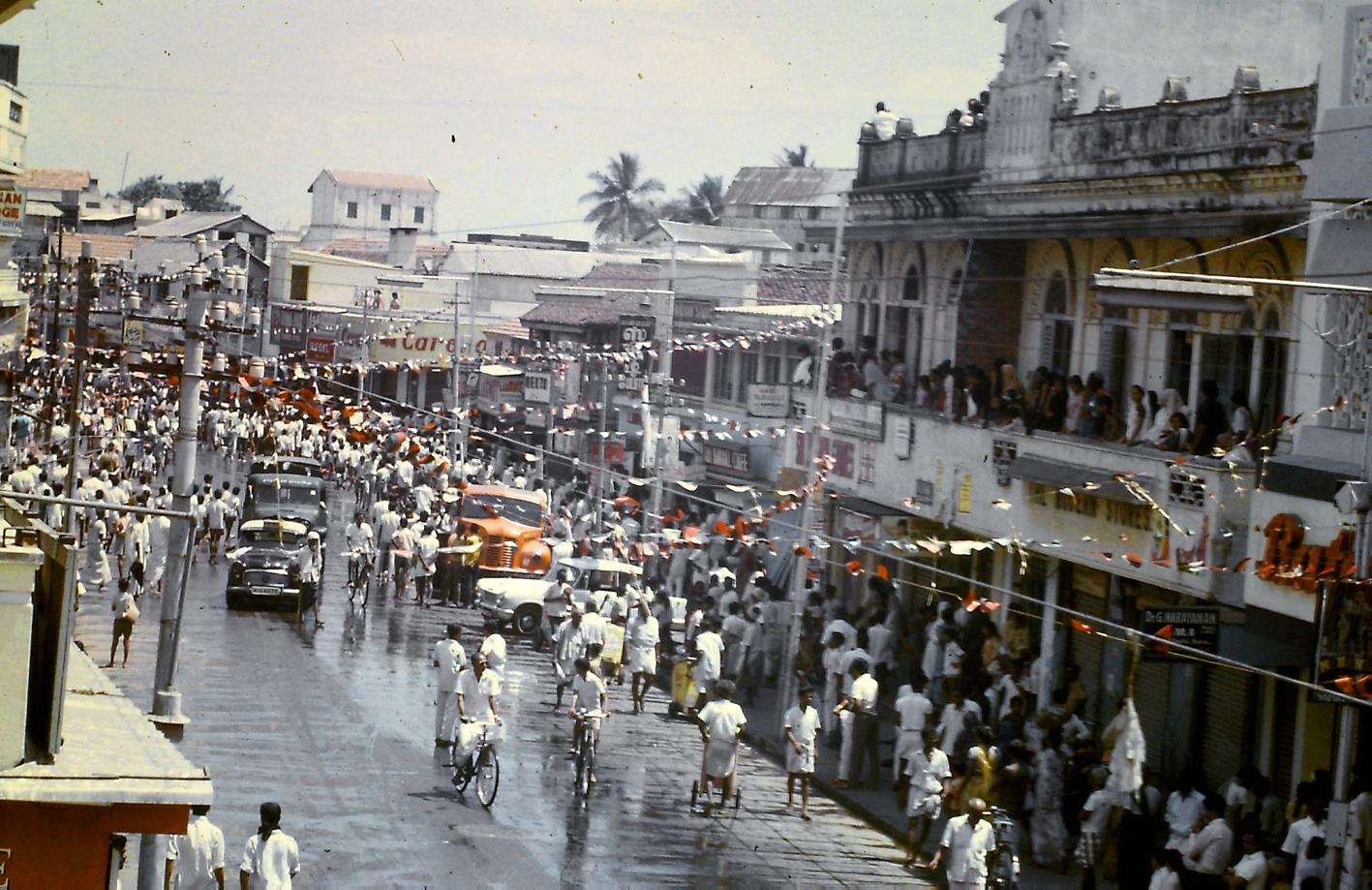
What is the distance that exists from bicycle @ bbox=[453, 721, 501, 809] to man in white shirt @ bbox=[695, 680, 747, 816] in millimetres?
2278

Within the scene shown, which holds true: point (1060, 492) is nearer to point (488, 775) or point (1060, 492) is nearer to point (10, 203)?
point (488, 775)

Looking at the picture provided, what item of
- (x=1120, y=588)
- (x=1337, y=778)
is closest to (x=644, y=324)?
(x=1120, y=588)

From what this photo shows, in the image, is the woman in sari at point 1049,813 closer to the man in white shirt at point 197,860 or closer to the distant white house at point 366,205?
the man in white shirt at point 197,860

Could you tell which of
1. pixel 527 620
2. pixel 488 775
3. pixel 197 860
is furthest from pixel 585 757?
pixel 527 620

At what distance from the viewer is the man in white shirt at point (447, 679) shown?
65.0ft

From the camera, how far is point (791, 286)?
39438mm

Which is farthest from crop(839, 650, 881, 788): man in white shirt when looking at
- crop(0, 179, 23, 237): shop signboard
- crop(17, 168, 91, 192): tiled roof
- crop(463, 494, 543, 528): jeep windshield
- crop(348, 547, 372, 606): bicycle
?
crop(17, 168, 91, 192): tiled roof

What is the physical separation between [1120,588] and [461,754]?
8.71 m

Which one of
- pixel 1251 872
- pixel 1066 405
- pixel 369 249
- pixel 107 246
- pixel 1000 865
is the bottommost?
pixel 1000 865

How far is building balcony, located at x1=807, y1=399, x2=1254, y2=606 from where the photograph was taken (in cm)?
1933

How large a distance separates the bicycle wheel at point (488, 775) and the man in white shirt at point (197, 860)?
16.2 feet

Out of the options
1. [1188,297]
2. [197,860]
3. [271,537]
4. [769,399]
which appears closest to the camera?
[197,860]

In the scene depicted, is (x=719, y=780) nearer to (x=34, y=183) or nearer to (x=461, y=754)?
(x=461, y=754)

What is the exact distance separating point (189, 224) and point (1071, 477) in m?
56.3
